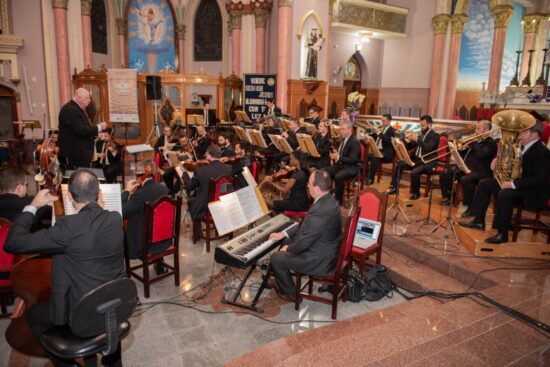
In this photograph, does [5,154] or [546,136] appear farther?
[5,154]

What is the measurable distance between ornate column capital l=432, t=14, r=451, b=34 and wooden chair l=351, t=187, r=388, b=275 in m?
13.0

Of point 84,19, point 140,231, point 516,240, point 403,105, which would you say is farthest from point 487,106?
point 84,19

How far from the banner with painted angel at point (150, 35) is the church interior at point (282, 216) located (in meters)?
3.83

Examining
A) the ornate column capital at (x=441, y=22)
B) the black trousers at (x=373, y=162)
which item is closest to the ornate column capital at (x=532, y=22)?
the ornate column capital at (x=441, y=22)

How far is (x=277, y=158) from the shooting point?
952cm

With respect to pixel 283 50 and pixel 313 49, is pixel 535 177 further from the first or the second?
pixel 313 49

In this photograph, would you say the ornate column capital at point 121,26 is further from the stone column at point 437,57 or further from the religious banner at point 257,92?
the stone column at point 437,57

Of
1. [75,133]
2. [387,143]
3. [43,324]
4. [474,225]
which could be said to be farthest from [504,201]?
[75,133]

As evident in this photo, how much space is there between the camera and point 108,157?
829cm

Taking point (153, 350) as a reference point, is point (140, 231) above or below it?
above

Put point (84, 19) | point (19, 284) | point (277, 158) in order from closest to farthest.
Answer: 1. point (19, 284)
2. point (277, 158)
3. point (84, 19)

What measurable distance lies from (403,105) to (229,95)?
26.0 feet

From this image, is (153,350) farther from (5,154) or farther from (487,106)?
(487,106)

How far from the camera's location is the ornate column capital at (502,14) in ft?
44.7
